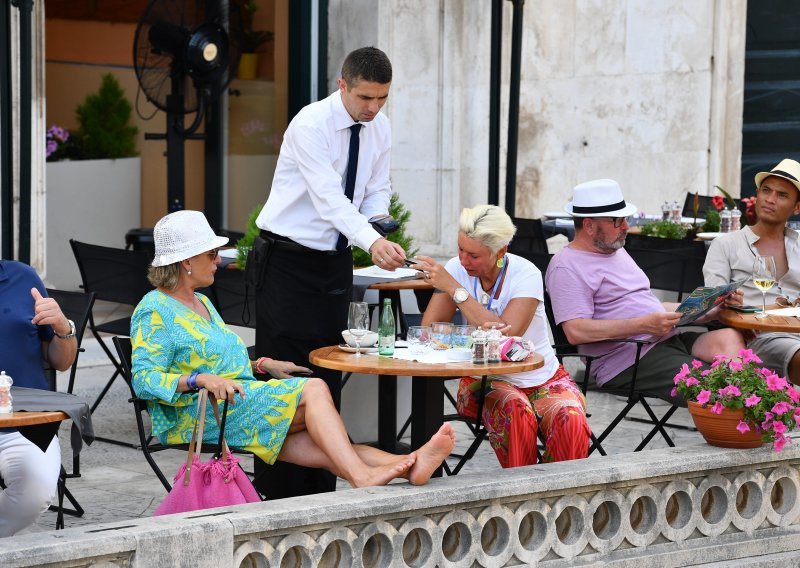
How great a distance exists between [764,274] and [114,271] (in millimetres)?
3286

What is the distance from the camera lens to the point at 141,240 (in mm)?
11375

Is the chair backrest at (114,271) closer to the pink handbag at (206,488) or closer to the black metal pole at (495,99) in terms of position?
the pink handbag at (206,488)

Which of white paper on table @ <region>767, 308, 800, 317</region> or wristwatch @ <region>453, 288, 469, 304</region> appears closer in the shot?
Answer: wristwatch @ <region>453, 288, 469, 304</region>

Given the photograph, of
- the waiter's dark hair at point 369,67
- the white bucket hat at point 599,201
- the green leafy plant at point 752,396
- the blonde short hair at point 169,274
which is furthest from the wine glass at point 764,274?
the blonde short hair at point 169,274

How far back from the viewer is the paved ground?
584 centimetres

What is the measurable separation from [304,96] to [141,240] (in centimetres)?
175

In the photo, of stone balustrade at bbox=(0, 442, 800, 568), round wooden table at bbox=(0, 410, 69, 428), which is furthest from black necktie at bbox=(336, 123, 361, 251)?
round wooden table at bbox=(0, 410, 69, 428)

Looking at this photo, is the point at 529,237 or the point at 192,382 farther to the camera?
the point at 529,237

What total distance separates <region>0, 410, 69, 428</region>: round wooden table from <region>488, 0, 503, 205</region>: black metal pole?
6.04 m

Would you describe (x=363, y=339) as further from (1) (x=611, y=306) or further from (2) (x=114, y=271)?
(2) (x=114, y=271)

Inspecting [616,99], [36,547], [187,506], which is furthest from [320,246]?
[616,99]

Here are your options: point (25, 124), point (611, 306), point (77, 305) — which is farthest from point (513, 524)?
point (25, 124)

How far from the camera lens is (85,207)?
1271 centimetres

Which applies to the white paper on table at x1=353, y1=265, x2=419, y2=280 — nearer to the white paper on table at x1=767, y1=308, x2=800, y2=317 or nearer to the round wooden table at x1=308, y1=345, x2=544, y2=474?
the round wooden table at x1=308, y1=345, x2=544, y2=474
